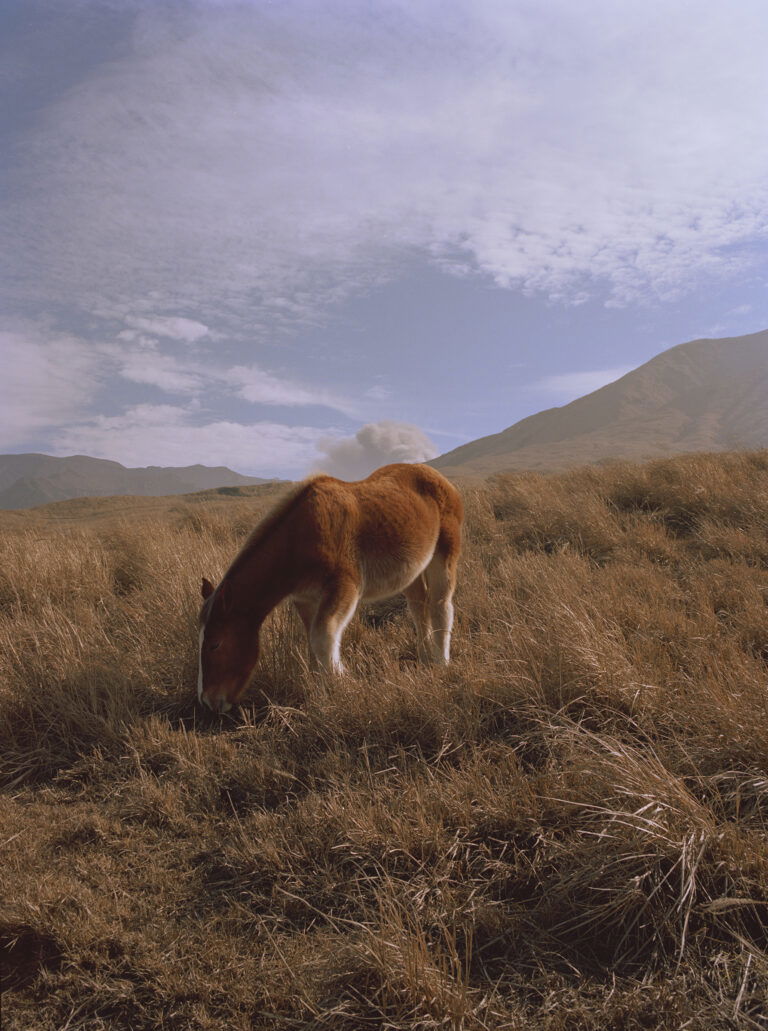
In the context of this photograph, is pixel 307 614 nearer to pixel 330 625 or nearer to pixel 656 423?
pixel 330 625

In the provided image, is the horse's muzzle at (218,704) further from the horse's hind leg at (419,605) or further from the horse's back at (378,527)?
the horse's hind leg at (419,605)

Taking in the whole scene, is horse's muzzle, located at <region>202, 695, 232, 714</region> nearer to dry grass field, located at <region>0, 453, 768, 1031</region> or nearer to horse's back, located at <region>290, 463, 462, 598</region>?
dry grass field, located at <region>0, 453, 768, 1031</region>

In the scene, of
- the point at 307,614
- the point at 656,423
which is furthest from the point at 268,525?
the point at 656,423

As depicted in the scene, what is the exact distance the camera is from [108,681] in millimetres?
4410

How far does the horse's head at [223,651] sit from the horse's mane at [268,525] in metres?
0.24

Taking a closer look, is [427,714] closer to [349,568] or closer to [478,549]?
[349,568]

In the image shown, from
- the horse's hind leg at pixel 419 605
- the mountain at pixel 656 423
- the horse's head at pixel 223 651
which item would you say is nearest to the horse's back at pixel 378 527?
the horse's hind leg at pixel 419 605

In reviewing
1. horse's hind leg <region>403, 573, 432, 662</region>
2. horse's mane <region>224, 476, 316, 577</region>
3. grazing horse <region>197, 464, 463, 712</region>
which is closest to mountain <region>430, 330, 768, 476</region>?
horse's hind leg <region>403, 573, 432, 662</region>

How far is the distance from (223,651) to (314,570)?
30.6 inches

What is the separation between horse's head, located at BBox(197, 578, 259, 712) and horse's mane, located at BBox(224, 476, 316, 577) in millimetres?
240

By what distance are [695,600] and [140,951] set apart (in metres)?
5.01

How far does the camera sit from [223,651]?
3.93 meters

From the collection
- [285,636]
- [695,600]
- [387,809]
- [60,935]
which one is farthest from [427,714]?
[695,600]

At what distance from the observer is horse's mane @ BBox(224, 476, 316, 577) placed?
161 inches
